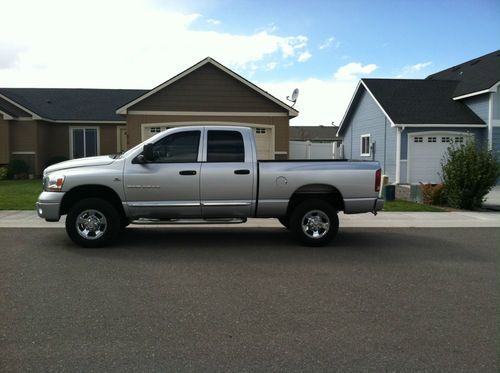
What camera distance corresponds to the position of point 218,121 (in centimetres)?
2003

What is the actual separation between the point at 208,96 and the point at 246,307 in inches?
613

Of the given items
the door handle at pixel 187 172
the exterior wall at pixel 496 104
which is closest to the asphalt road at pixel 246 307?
Answer: the door handle at pixel 187 172

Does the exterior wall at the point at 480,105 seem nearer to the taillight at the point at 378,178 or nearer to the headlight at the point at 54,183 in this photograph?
the taillight at the point at 378,178

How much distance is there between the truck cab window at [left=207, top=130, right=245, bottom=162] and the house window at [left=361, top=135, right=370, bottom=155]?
17367 mm

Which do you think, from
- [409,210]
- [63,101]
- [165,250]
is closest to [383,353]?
[165,250]

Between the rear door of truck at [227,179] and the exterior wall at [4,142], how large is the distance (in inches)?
755

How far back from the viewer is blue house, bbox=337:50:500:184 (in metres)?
21.0

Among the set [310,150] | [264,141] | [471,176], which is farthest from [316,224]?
[310,150]

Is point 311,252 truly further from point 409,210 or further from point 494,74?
point 494,74

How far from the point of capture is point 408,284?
20.5 feet

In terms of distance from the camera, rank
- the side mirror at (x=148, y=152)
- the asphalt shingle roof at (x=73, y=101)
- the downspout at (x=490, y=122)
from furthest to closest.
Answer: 1. the asphalt shingle roof at (x=73, y=101)
2. the downspout at (x=490, y=122)
3. the side mirror at (x=148, y=152)

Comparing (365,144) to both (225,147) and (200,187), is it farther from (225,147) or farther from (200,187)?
(200,187)

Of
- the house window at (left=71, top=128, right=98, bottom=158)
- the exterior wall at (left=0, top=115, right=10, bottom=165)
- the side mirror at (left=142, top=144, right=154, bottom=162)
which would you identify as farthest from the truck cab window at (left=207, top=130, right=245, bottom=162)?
the house window at (left=71, top=128, right=98, bottom=158)

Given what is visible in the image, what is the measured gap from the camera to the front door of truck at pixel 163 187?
8125mm
